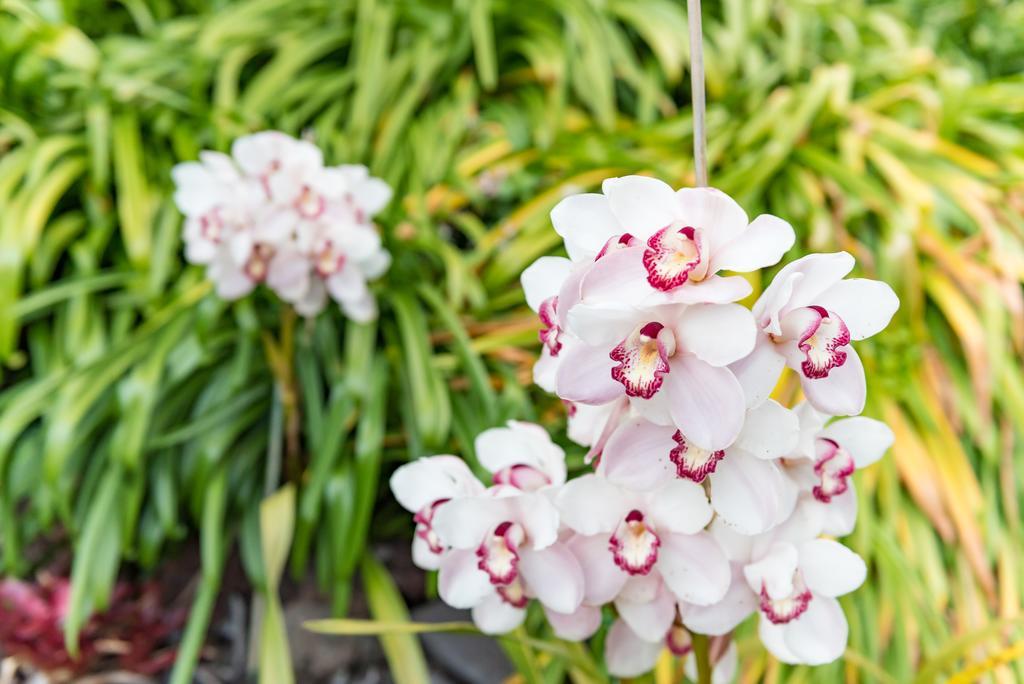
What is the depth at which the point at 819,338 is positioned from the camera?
1.77 feet

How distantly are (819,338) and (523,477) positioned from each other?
0.28m

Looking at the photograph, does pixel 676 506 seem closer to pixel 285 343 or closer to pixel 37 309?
pixel 285 343

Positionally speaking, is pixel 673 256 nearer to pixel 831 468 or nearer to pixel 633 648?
pixel 831 468

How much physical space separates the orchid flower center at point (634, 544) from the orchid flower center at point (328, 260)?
2.39 feet

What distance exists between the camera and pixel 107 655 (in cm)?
152

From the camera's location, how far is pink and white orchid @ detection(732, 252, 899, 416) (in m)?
0.54

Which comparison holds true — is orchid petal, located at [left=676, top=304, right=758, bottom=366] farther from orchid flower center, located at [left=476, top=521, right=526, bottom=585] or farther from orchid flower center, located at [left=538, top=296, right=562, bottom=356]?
orchid flower center, located at [left=476, top=521, right=526, bottom=585]

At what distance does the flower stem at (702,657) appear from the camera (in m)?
0.72

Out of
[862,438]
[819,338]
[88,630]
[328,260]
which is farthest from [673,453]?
[88,630]

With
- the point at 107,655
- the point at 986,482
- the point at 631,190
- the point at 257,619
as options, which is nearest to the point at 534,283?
the point at 631,190

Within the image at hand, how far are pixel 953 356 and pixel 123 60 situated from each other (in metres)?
1.85

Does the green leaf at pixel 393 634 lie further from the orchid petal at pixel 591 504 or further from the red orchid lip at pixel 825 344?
the red orchid lip at pixel 825 344

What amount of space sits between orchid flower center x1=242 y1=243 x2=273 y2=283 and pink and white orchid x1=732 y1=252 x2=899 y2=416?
2.81ft

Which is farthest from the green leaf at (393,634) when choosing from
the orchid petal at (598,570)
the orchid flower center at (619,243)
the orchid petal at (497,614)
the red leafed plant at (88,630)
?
the orchid flower center at (619,243)
